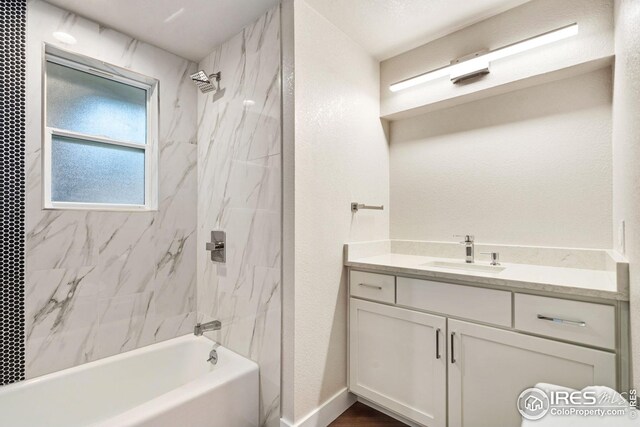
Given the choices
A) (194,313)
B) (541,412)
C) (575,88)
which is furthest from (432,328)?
(194,313)

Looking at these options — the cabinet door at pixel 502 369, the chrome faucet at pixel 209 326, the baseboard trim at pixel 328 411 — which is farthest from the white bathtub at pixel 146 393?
the cabinet door at pixel 502 369

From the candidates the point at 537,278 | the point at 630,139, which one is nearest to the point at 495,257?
the point at 537,278

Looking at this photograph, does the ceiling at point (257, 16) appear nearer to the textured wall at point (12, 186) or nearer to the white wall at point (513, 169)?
the textured wall at point (12, 186)

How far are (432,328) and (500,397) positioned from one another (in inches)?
15.4

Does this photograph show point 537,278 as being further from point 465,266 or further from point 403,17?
point 403,17

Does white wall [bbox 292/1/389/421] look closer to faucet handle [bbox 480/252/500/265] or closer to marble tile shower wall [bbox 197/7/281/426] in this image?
marble tile shower wall [bbox 197/7/281/426]

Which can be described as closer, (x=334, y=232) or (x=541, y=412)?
(x=541, y=412)

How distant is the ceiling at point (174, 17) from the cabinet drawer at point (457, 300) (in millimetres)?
1843

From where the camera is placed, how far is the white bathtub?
1.39 metres

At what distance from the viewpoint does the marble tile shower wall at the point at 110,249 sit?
162 centimetres

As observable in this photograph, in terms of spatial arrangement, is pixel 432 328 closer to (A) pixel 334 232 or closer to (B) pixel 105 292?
(A) pixel 334 232

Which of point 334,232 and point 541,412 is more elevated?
point 334,232

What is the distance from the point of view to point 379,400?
1.75 m

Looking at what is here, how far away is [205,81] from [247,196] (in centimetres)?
90
